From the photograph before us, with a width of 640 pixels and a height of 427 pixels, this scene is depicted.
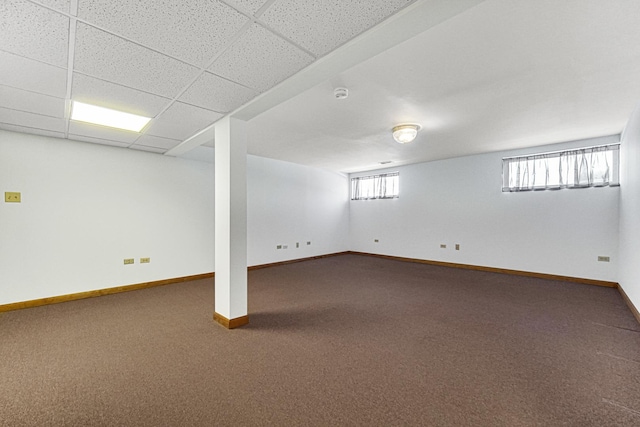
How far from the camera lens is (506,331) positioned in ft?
8.38

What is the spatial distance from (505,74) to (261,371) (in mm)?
3329

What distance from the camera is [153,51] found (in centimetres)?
169

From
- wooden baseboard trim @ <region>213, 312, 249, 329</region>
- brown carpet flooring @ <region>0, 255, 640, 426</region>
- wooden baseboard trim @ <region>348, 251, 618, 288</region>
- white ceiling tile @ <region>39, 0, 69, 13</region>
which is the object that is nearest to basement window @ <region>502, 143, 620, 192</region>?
wooden baseboard trim @ <region>348, 251, 618, 288</region>

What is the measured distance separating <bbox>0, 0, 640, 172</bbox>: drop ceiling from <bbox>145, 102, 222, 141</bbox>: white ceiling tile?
25 mm

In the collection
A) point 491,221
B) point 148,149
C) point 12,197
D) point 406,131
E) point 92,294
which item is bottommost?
point 92,294

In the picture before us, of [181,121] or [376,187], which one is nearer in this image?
[181,121]

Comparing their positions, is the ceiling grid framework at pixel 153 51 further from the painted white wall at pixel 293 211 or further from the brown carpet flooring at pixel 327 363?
the painted white wall at pixel 293 211

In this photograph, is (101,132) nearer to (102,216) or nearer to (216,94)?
(102,216)

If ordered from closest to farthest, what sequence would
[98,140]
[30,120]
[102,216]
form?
[30,120]
[98,140]
[102,216]

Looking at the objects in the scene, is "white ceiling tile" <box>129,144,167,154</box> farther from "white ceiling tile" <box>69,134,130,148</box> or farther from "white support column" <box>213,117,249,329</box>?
"white support column" <box>213,117,249,329</box>

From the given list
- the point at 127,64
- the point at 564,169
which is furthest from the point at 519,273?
the point at 127,64

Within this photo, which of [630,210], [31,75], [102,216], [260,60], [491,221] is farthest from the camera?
[491,221]

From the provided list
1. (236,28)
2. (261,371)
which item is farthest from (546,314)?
(236,28)

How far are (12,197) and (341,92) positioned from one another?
4266mm
